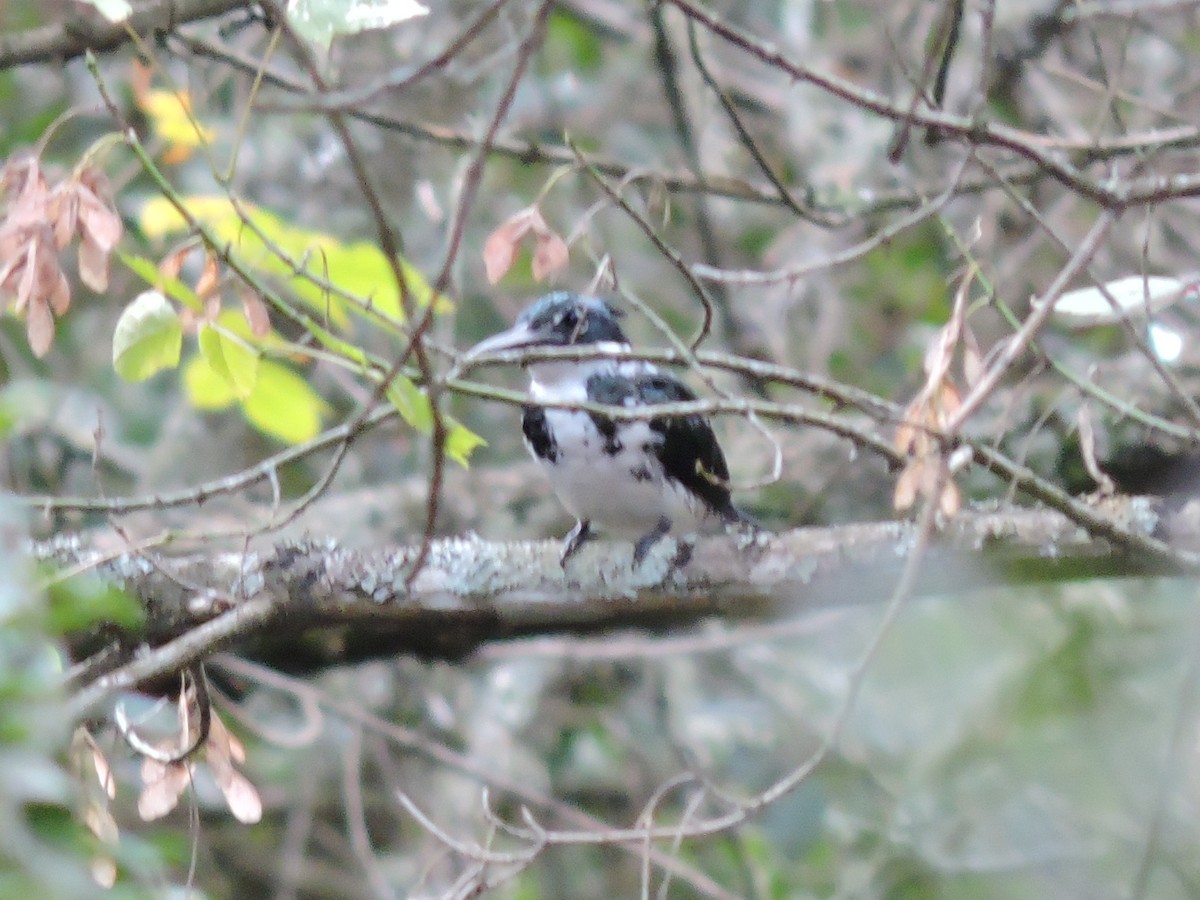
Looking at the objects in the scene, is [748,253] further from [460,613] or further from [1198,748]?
[460,613]

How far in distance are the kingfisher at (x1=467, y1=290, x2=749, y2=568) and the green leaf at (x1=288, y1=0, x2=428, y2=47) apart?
4.60 feet

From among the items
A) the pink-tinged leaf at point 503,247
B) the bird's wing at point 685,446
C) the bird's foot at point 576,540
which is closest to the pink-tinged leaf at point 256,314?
the pink-tinged leaf at point 503,247

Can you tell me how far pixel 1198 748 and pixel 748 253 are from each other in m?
2.46

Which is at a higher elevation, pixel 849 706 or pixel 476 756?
pixel 849 706

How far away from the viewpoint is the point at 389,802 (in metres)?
4.68

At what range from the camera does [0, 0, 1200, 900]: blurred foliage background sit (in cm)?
365

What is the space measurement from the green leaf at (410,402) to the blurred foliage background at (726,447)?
4.73 ft

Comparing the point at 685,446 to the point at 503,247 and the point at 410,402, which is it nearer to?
the point at 503,247

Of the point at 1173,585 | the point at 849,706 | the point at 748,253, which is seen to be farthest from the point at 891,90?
the point at 849,706

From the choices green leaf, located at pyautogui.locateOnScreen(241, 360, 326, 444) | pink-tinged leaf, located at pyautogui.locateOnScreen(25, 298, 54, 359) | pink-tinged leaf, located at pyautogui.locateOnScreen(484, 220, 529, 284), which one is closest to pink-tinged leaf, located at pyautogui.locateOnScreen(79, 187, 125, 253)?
pink-tinged leaf, located at pyautogui.locateOnScreen(25, 298, 54, 359)

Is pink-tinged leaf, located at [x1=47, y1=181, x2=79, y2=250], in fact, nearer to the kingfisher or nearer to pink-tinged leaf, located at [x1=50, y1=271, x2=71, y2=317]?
pink-tinged leaf, located at [x1=50, y1=271, x2=71, y2=317]

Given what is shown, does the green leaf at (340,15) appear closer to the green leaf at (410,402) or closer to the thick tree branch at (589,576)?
the green leaf at (410,402)

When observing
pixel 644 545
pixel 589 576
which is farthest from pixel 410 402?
pixel 644 545

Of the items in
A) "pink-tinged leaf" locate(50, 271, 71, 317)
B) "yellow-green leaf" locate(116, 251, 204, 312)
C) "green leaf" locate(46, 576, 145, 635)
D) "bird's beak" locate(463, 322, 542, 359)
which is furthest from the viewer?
"bird's beak" locate(463, 322, 542, 359)
